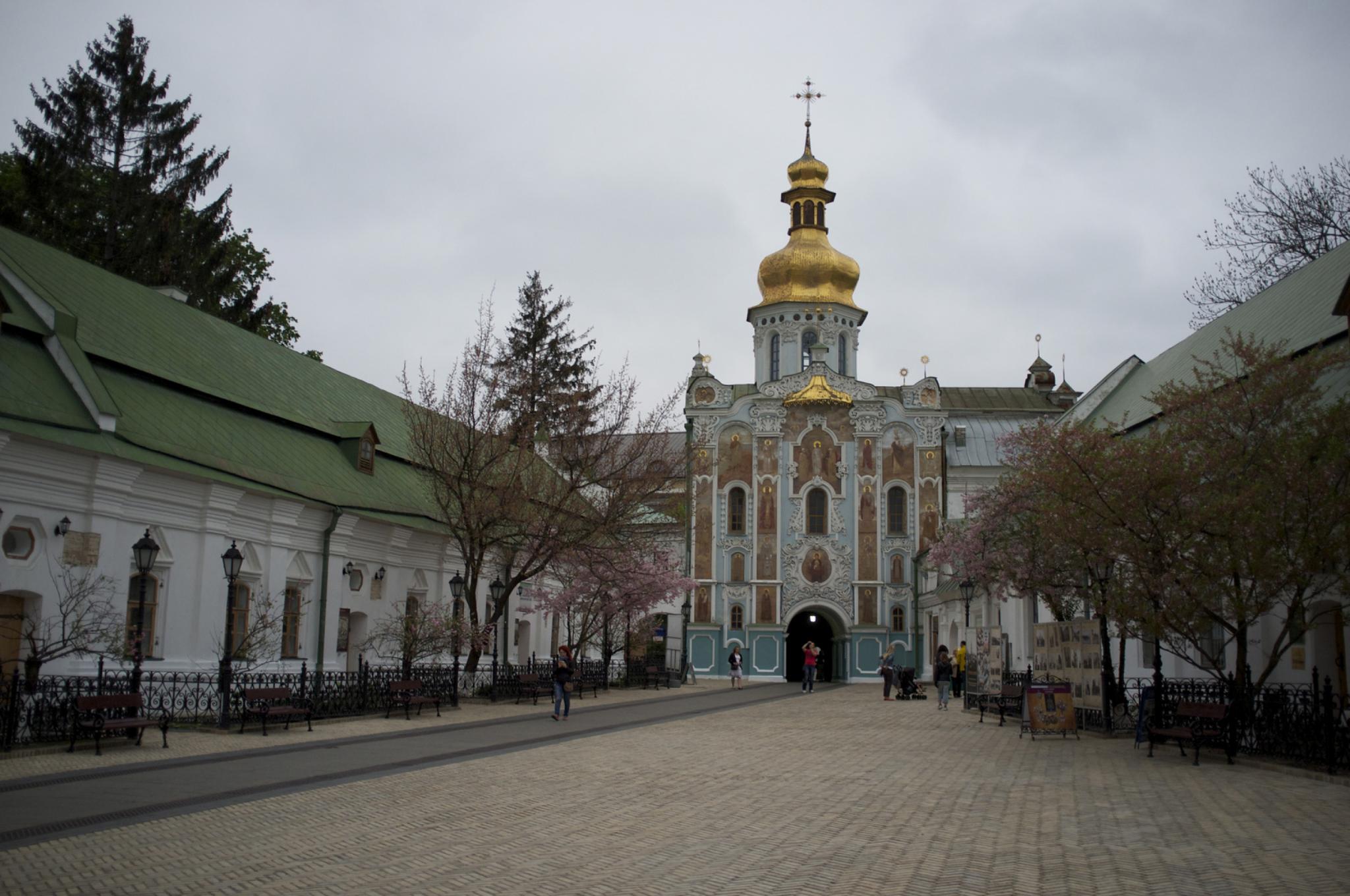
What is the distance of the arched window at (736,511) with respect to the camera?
53719 millimetres

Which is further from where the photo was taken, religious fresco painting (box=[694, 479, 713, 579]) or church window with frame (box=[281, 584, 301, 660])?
religious fresco painting (box=[694, 479, 713, 579])

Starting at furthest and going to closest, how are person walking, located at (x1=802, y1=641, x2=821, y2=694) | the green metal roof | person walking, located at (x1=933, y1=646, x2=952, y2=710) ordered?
person walking, located at (x1=802, y1=641, x2=821, y2=694)
person walking, located at (x1=933, y1=646, x2=952, y2=710)
the green metal roof

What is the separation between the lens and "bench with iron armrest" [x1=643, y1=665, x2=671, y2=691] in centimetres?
4162

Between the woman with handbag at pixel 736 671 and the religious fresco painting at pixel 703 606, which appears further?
the religious fresco painting at pixel 703 606

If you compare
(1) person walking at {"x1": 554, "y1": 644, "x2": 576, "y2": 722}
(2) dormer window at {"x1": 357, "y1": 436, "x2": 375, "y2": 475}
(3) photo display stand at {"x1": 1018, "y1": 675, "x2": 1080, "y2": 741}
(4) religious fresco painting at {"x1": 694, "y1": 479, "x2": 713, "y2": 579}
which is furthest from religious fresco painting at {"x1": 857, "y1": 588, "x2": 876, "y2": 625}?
(3) photo display stand at {"x1": 1018, "y1": 675, "x2": 1080, "y2": 741}

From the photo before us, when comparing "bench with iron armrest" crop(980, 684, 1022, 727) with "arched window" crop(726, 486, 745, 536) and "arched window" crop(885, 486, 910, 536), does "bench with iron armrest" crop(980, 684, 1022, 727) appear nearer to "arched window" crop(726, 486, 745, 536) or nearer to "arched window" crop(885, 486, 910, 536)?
"arched window" crop(885, 486, 910, 536)

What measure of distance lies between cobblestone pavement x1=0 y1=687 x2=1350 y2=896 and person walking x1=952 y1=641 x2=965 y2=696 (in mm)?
18812

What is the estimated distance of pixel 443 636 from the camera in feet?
91.7

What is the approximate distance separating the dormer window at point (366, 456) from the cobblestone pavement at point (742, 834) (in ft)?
56.5

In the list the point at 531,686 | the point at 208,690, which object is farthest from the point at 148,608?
the point at 531,686

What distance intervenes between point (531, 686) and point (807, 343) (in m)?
33.7

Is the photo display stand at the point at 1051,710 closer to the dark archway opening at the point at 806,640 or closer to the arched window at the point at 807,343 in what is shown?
the dark archway opening at the point at 806,640

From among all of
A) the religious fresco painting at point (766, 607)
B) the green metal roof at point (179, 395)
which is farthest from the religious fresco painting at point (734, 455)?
the green metal roof at point (179, 395)

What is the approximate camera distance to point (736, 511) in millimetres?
54031
